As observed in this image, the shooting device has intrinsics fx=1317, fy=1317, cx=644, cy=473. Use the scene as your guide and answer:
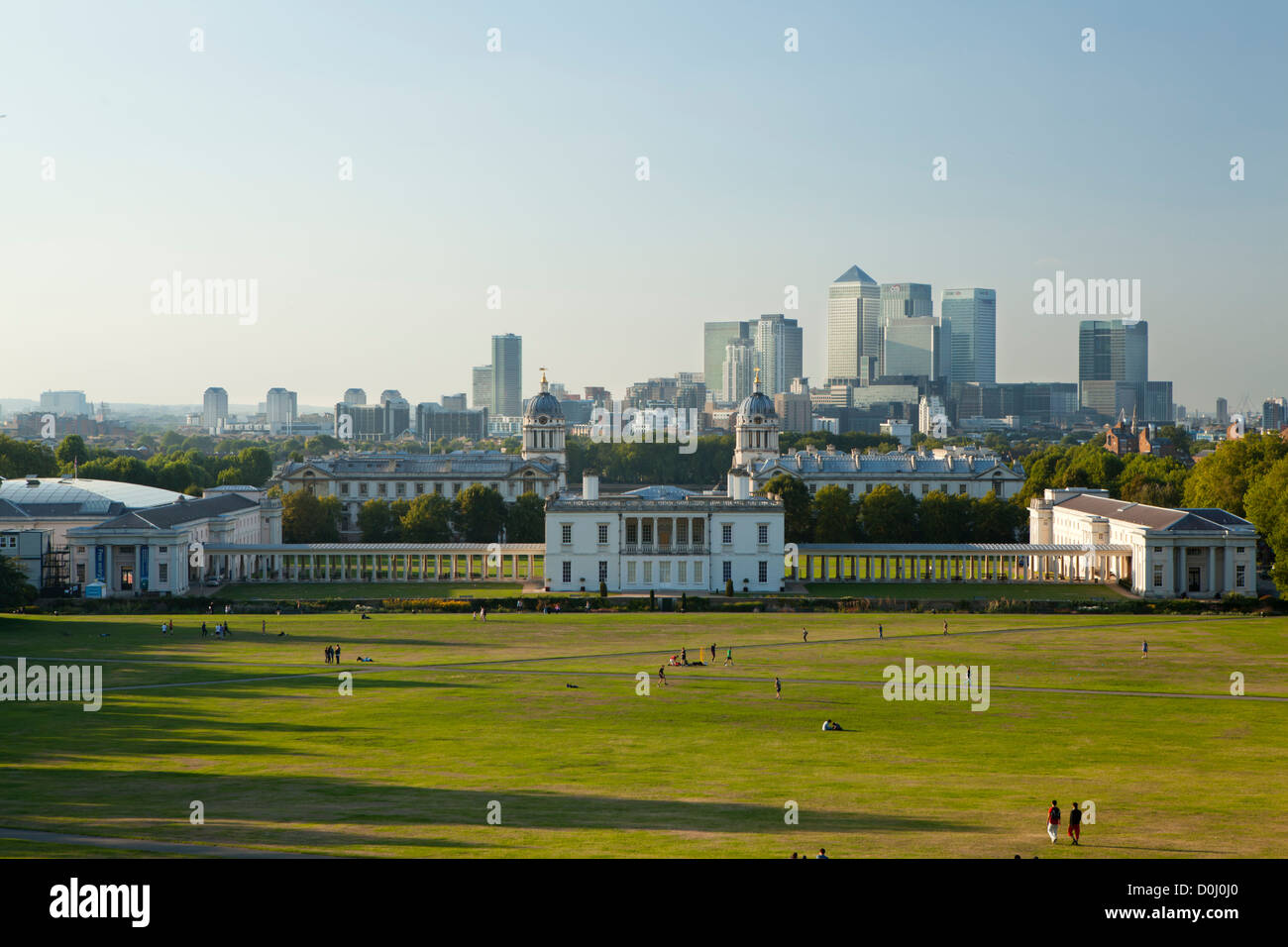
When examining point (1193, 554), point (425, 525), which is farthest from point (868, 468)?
point (1193, 554)

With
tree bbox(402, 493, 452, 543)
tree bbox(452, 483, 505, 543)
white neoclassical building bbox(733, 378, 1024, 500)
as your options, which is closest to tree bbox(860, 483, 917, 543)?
tree bbox(452, 483, 505, 543)

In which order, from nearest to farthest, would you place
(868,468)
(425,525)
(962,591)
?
(962,591) → (425,525) → (868,468)

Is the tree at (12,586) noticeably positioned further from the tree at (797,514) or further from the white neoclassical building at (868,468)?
the white neoclassical building at (868,468)

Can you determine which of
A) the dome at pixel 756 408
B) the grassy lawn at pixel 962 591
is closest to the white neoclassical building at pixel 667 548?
the grassy lawn at pixel 962 591

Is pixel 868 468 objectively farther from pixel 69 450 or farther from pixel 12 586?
pixel 12 586

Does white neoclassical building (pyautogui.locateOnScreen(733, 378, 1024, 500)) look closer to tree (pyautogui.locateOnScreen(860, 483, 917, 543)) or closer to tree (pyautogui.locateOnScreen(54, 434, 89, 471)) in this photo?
tree (pyautogui.locateOnScreen(860, 483, 917, 543))

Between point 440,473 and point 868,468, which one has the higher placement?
point 868,468
